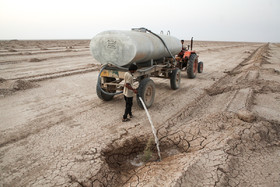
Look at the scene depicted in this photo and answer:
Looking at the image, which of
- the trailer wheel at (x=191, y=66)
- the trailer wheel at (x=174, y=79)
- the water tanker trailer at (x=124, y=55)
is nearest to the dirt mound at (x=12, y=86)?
the water tanker trailer at (x=124, y=55)

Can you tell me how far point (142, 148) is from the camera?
388 centimetres

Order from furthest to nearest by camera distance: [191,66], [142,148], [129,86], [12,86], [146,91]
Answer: [191,66], [12,86], [146,91], [129,86], [142,148]

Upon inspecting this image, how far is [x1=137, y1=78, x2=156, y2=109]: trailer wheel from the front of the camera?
516cm

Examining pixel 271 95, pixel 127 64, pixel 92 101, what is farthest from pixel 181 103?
pixel 271 95

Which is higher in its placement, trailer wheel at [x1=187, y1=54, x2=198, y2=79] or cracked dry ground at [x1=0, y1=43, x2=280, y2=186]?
trailer wheel at [x1=187, y1=54, x2=198, y2=79]

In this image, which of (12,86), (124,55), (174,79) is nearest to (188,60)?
(174,79)

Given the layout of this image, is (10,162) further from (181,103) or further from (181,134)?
(181,103)

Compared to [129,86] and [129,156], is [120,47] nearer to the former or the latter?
[129,86]

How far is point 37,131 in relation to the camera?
426cm

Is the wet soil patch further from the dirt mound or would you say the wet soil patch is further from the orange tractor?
the orange tractor

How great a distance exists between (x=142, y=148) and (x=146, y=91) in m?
1.93

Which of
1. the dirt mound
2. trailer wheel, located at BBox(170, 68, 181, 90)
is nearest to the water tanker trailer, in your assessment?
trailer wheel, located at BBox(170, 68, 181, 90)

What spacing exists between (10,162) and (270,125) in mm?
5238

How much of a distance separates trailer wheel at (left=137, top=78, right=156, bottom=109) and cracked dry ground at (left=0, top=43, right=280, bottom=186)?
0.23 meters
